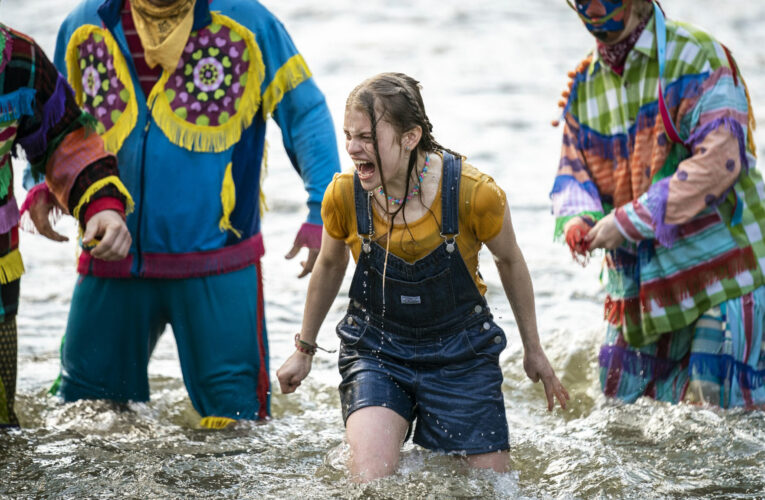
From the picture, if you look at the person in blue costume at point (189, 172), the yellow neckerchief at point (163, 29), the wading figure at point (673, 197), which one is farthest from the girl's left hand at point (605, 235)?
the yellow neckerchief at point (163, 29)

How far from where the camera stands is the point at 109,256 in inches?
155

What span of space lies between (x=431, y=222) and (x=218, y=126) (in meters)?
1.05

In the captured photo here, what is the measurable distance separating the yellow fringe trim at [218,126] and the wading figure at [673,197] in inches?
51.2

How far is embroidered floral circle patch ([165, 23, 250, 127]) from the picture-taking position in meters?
4.24

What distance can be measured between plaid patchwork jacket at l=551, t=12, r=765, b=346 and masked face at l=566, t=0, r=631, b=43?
10 cm

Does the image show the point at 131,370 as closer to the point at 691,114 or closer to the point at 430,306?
the point at 430,306

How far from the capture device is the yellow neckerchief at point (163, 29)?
4.17 meters

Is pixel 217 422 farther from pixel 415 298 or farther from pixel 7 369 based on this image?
pixel 415 298

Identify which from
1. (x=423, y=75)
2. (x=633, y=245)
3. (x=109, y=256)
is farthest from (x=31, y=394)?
(x=423, y=75)

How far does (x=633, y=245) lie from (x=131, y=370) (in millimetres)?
2082

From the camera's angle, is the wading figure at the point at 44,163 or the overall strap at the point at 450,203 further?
the wading figure at the point at 44,163

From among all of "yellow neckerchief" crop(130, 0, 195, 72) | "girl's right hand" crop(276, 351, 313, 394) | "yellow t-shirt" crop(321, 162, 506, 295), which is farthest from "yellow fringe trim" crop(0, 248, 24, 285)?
"yellow t-shirt" crop(321, 162, 506, 295)

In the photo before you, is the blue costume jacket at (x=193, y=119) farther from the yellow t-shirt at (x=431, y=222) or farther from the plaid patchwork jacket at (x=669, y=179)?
the plaid patchwork jacket at (x=669, y=179)

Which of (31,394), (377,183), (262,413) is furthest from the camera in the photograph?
(31,394)
